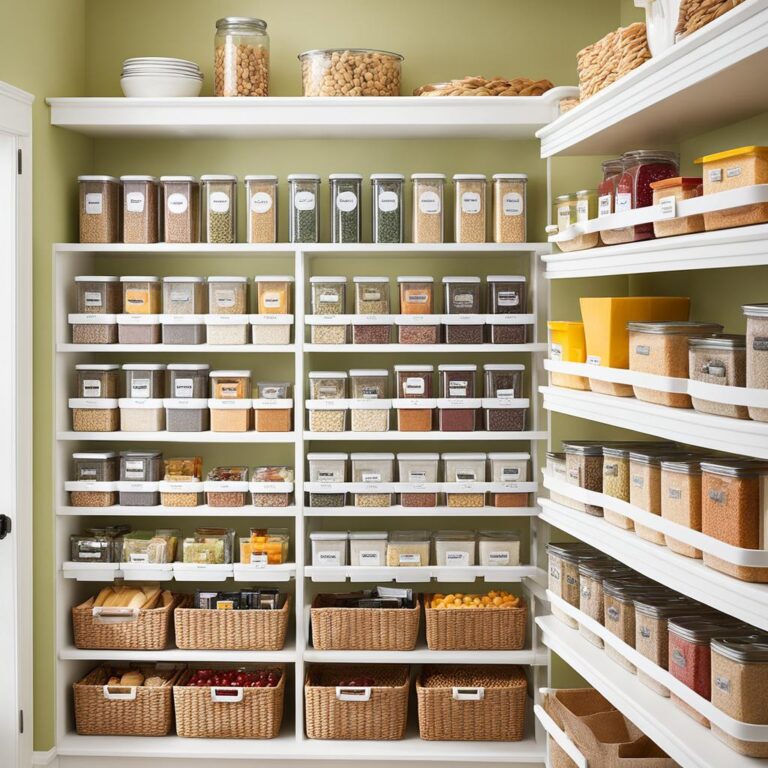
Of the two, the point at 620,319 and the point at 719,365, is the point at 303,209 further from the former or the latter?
the point at 719,365

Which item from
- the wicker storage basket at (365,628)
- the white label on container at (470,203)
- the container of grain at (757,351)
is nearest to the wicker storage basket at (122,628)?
the wicker storage basket at (365,628)

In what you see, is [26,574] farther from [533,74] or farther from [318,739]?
[533,74]

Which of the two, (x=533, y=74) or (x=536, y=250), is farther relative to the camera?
(x=533, y=74)

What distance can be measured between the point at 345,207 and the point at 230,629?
1.71 meters

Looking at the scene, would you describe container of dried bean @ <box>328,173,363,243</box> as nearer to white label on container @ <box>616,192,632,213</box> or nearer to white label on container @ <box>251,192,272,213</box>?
white label on container @ <box>251,192,272,213</box>

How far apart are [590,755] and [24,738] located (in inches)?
80.8

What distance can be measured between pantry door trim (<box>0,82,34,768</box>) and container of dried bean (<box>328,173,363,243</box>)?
3.68 feet

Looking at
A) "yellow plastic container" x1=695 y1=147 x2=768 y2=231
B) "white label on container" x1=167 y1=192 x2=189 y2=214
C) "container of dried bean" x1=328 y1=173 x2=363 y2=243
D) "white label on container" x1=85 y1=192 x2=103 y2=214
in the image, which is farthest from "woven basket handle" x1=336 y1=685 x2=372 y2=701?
"yellow plastic container" x1=695 y1=147 x2=768 y2=231

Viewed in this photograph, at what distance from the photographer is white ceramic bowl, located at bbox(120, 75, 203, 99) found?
3.67 metres

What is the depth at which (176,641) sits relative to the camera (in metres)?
3.75

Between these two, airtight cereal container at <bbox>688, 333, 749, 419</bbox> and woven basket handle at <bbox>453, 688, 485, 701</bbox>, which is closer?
airtight cereal container at <bbox>688, 333, 749, 419</bbox>


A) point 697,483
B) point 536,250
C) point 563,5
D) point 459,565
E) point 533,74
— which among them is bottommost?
point 459,565

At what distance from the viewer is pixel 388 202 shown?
3695mm

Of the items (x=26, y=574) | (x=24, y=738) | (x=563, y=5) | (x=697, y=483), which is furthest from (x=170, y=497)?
(x=563, y=5)
